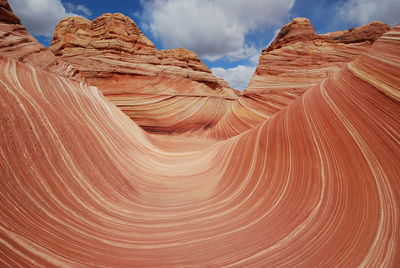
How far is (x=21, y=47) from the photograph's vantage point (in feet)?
6.48

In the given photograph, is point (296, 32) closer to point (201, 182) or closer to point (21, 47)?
point (201, 182)

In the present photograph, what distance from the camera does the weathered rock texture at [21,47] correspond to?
6.04ft

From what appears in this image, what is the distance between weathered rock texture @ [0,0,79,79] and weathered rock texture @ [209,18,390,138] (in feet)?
10.5

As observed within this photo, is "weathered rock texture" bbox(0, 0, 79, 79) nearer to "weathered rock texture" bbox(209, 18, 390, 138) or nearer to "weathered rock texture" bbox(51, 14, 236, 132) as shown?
"weathered rock texture" bbox(51, 14, 236, 132)

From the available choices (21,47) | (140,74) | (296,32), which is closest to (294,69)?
(296,32)

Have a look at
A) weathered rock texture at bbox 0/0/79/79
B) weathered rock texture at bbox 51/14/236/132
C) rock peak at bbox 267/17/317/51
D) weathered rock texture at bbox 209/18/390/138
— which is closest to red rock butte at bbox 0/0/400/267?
weathered rock texture at bbox 0/0/79/79

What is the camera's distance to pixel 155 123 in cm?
491

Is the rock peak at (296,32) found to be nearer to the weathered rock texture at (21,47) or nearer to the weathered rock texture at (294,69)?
the weathered rock texture at (294,69)

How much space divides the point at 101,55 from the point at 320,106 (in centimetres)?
535

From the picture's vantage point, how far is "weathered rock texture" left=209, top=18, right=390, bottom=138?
399 centimetres

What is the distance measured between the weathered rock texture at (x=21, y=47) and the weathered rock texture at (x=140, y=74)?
2365 millimetres

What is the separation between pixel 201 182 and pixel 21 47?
2360 mm

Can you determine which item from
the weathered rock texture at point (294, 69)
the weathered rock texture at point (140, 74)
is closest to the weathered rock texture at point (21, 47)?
the weathered rock texture at point (140, 74)

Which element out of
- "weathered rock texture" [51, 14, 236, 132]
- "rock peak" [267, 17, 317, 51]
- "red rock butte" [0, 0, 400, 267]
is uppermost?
"rock peak" [267, 17, 317, 51]
